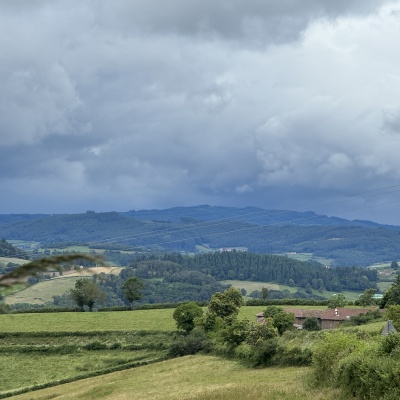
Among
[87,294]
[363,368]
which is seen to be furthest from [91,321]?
[363,368]

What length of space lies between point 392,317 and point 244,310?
44132 millimetres

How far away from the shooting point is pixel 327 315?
98.5 metres

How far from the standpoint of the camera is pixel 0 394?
220 feet

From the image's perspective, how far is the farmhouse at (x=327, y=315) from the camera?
95.7 metres

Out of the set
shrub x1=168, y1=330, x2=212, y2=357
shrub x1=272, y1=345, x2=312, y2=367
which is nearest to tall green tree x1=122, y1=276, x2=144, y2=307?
shrub x1=168, y1=330, x2=212, y2=357

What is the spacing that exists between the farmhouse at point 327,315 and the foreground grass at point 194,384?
24.2m

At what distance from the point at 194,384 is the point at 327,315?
4656 centimetres

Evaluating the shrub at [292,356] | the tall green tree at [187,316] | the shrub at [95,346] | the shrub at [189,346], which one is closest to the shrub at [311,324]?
the shrub at [189,346]

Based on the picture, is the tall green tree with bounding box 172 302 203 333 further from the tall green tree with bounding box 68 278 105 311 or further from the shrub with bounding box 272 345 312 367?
the tall green tree with bounding box 68 278 105 311

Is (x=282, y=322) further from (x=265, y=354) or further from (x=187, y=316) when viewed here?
(x=265, y=354)

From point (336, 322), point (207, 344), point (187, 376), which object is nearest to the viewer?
point (187, 376)

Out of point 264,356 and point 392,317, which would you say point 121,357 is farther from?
point 392,317

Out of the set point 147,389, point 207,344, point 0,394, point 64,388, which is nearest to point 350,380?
point 147,389

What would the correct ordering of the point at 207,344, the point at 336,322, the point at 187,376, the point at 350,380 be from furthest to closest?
the point at 336,322 → the point at 207,344 → the point at 187,376 → the point at 350,380
